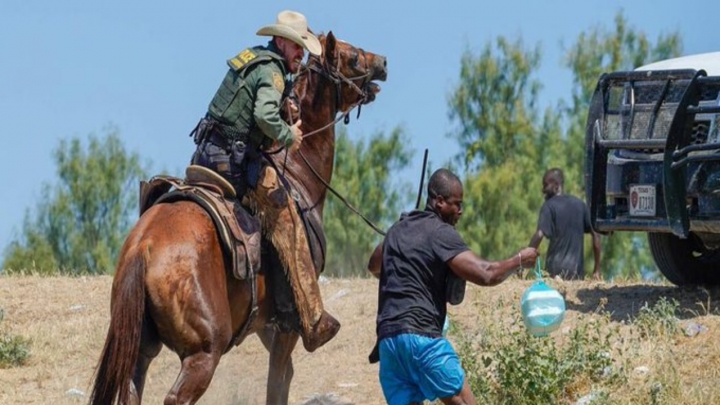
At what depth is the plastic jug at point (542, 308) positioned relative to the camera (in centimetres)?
987

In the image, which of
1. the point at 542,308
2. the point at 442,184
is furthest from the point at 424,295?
the point at 542,308

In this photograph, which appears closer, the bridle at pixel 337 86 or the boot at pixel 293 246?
the boot at pixel 293 246

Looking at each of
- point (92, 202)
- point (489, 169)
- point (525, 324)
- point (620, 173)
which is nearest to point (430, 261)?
point (525, 324)

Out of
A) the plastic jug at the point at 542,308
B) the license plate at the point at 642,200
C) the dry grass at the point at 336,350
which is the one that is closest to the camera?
the plastic jug at the point at 542,308

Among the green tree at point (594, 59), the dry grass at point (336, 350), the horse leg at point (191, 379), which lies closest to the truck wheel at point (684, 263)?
the dry grass at point (336, 350)

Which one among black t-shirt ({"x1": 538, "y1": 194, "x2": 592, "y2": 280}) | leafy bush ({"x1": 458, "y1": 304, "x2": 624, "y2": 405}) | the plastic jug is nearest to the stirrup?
the plastic jug

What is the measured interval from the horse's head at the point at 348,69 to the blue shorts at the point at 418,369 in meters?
2.69

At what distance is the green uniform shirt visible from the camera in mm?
9943

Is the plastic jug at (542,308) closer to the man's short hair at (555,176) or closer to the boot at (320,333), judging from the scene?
the boot at (320,333)

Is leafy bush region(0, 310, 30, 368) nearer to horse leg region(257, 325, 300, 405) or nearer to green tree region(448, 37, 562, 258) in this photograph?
horse leg region(257, 325, 300, 405)

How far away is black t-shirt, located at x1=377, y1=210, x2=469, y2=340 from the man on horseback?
4.05 feet

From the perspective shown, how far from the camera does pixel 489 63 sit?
42500mm

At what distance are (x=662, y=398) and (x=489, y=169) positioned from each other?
31.4m

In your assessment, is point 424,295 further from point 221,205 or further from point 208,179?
point 208,179
